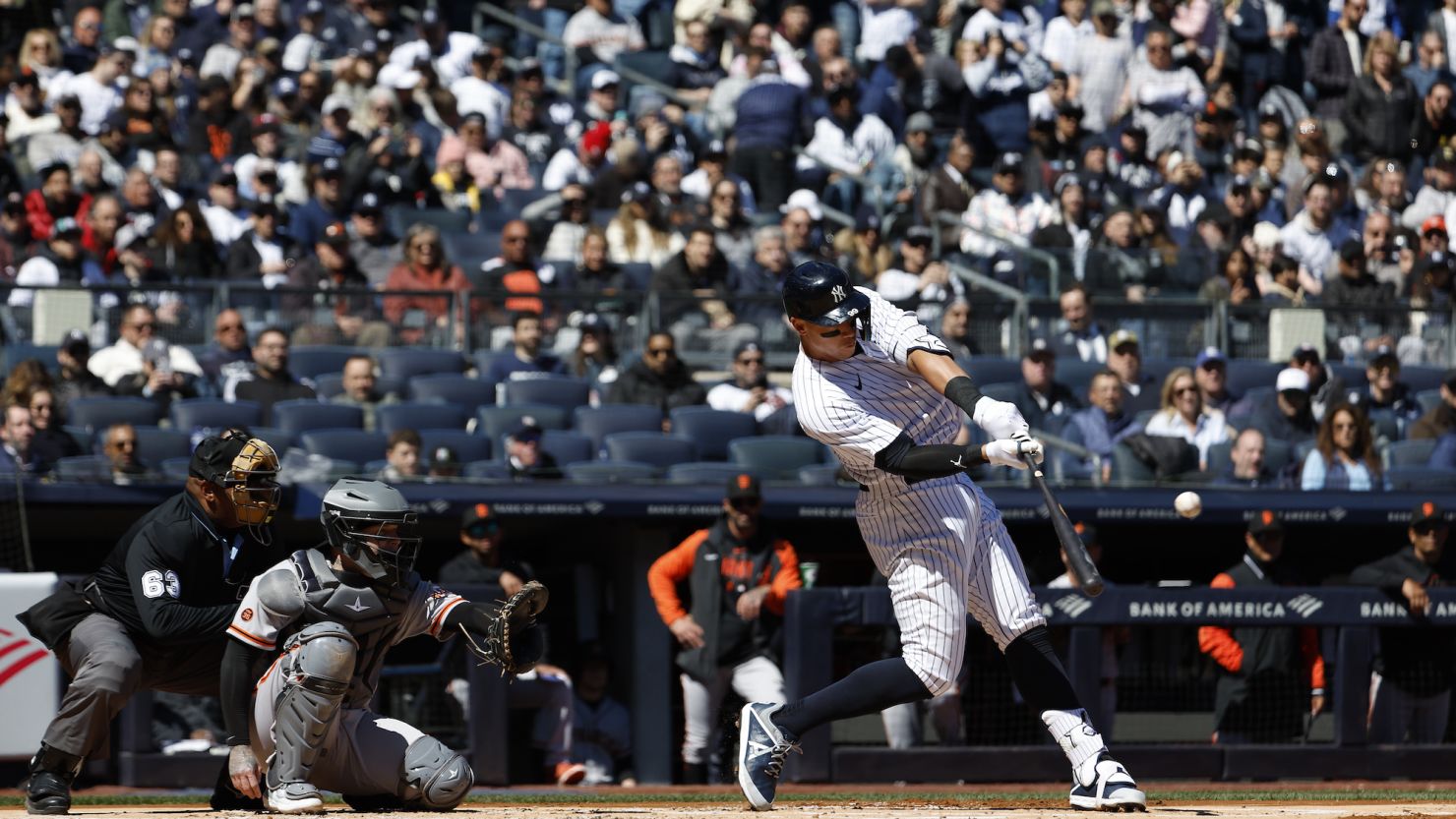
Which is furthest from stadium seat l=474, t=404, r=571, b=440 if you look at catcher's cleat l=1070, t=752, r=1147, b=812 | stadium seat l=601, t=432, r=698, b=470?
catcher's cleat l=1070, t=752, r=1147, b=812

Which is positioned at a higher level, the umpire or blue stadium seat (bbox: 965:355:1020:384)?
blue stadium seat (bbox: 965:355:1020:384)

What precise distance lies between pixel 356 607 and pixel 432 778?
1.57 ft

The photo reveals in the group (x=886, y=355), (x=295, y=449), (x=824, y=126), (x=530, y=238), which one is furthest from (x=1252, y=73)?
(x=886, y=355)

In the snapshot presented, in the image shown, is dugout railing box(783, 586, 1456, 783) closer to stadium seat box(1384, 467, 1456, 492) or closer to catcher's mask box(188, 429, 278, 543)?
stadium seat box(1384, 467, 1456, 492)

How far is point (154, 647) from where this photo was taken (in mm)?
5566

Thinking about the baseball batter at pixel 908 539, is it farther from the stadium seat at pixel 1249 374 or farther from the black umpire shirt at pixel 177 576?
the stadium seat at pixel 1249 374

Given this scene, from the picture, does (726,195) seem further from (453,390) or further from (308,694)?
(308,694)

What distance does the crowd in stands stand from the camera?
9.95 m

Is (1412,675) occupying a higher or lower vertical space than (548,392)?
lower

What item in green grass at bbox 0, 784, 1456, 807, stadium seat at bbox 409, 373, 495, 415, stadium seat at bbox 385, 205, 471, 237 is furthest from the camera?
stadium seat at bbox 385, 205, 471, 237

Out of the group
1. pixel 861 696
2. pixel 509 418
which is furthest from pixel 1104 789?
pixel 509 418

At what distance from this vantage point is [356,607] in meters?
5.18

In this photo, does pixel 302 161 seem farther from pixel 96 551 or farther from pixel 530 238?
pixel 96 551

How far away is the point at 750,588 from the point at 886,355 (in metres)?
3.58
